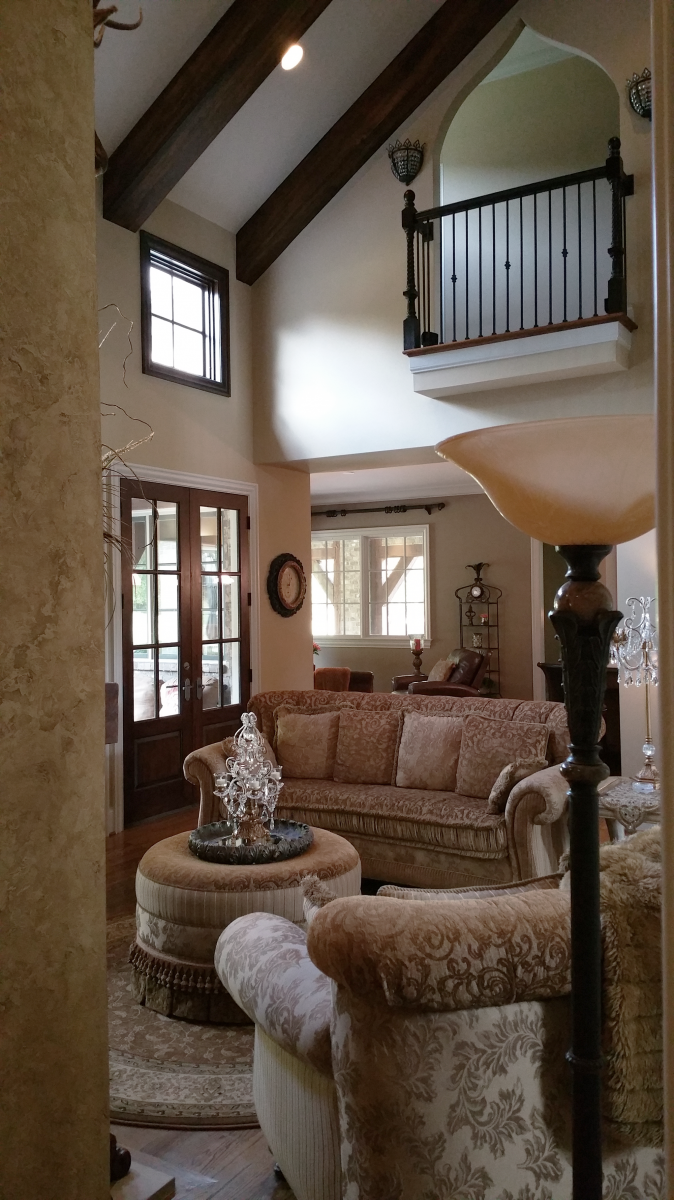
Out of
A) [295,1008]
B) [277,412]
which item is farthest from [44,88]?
[277,412]

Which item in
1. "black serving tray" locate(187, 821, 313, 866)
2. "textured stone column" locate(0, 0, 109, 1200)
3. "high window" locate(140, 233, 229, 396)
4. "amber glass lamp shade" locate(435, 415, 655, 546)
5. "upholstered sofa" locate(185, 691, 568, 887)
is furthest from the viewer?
"high window" locate(140, 233, 229, 396)

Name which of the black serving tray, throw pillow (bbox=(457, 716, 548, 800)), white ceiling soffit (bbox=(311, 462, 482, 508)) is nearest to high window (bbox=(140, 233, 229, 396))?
white ceiling soffit (bbox=(311, 462, 482, 508))

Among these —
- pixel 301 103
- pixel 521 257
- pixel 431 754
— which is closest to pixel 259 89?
pixel 301 103

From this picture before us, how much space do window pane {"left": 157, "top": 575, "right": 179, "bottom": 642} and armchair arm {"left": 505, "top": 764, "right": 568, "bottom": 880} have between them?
2.89 metres

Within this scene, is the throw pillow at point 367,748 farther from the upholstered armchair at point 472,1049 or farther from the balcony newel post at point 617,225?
the upholstered armchair at point 472,1049

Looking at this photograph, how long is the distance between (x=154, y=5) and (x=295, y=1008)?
16.9ft

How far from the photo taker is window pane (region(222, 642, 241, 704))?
6383 millimetres

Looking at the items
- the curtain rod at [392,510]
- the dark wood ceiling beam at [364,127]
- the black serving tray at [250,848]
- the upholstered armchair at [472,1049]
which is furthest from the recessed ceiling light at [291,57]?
the curtain rod at [392,510]

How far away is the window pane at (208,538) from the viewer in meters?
6.19

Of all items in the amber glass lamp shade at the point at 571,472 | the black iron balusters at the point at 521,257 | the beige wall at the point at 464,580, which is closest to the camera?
the amber glass lamp shade at the point at 571,472

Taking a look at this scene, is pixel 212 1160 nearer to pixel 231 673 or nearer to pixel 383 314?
pixel 231 673

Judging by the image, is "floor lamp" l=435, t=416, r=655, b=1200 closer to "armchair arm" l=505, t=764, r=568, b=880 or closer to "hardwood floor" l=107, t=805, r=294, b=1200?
"hardwood floor" l=107, t=805, r=294, b=1200

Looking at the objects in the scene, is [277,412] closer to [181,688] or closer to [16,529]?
[181,688]

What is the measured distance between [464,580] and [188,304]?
5.18 metres
